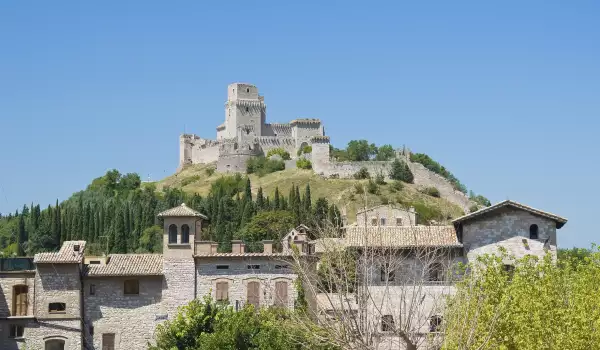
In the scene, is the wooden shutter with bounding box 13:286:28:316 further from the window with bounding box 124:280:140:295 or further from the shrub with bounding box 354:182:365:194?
the shrub with bounding box 354:182:365:194

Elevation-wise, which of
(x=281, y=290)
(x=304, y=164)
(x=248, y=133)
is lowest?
(x=281, y=290)

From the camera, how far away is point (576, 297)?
1217 inches

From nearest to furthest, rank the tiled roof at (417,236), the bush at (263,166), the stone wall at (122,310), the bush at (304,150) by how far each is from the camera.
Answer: the tiled roof at (417,236), the stone wall at (122,310), the bush at (263,166), the bush at (304,150)

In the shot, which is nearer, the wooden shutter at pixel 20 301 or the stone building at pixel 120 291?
the stone building at pixel 120 291

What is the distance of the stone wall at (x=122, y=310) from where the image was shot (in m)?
52.9

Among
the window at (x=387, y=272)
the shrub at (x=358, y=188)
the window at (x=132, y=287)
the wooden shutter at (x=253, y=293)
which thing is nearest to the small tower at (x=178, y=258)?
the window at (x=132, y=287)

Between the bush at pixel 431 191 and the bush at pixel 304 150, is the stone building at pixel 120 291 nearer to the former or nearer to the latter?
the bush at pixel 431 191

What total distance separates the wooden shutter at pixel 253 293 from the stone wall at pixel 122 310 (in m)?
4.98

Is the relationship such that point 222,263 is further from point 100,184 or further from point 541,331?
point 100,184

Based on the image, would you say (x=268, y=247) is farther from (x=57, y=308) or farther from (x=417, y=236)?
(x=57, y=308)

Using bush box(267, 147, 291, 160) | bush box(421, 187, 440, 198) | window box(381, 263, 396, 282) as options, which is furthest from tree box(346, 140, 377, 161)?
window box(381, 263, 396, 282)

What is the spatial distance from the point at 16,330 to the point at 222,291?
11.8m

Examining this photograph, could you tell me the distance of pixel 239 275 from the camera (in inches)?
2094

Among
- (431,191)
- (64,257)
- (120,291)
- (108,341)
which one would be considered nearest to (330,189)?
(431,191)
